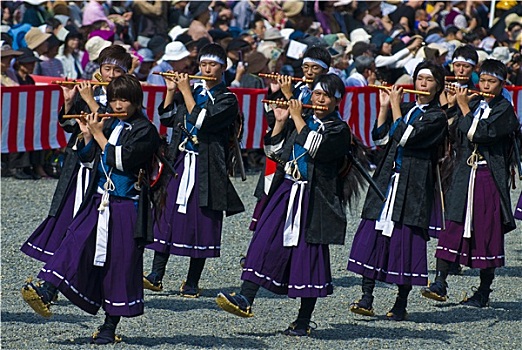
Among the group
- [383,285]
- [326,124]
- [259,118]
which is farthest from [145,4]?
[326,124]

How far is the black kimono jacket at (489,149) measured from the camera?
8.01 metres

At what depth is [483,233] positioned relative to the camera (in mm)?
8242

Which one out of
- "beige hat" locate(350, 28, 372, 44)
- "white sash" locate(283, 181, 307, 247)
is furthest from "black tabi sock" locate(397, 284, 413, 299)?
"beige hat" locate(350, 28, 372, 44)

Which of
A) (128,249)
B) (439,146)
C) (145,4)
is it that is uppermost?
(145,4)

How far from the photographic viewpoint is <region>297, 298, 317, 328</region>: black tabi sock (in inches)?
276

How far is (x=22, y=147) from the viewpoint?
471 inches

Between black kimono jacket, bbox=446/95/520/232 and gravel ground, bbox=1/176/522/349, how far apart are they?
0.70 meters

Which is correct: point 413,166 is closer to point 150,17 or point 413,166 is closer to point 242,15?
point 150,17

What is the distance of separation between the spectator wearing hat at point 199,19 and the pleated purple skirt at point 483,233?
6.49m

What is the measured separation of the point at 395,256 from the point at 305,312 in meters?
0.84

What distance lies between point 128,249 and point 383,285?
9.48 ft

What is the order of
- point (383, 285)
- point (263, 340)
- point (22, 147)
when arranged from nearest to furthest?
point (263, 340)
point (383, 285)
point (22, 147)

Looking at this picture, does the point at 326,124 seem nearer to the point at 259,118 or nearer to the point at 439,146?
the point at 439,146

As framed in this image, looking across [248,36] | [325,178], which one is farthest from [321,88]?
[248,36]
